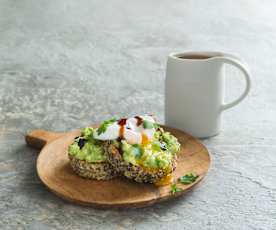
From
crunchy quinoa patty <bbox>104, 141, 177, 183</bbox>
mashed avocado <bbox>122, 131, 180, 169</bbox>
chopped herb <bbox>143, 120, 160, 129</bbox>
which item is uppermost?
chopped herb <bbox>143, 120, 160, 129</bbox>

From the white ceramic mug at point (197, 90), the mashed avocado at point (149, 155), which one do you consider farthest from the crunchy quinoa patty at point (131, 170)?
→ the white ceramic mug at point (197, 90)

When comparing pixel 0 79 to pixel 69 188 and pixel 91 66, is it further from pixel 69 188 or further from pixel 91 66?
pixel 69 188

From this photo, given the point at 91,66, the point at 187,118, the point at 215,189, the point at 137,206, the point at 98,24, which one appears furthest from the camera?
the point at 98,24

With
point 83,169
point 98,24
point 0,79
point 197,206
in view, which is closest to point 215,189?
point 197,206

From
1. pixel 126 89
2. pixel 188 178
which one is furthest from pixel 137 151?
pixel 126 89

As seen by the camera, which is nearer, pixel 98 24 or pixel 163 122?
pixel 163 122

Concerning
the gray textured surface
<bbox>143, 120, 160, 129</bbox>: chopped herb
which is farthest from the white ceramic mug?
<bbox>143, 120, 160, 129</bbox>: chopped herb

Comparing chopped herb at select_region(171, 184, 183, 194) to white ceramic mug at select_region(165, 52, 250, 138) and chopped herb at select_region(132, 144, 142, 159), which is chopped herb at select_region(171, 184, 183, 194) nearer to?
chopped herb at select_region(132, 144, 142, 159)
